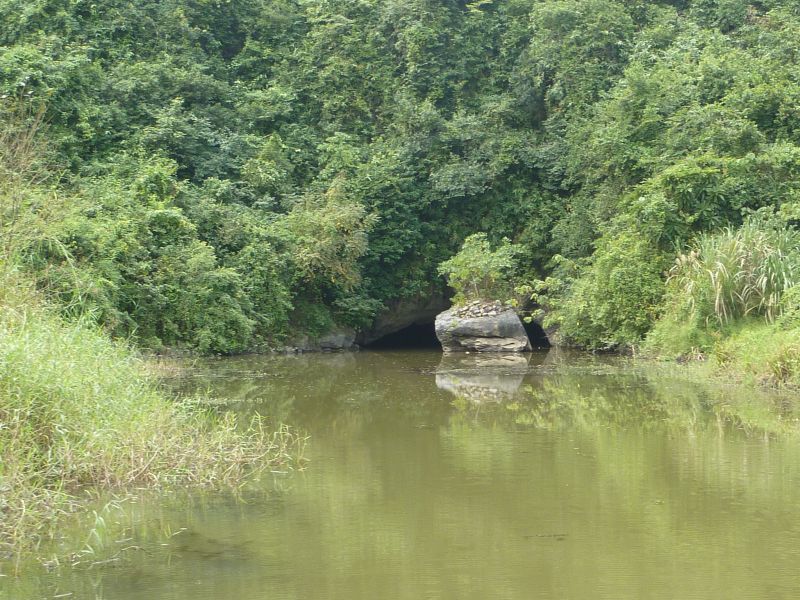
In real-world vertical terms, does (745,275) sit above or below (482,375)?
above

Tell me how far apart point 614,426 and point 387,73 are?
17367 millimetres

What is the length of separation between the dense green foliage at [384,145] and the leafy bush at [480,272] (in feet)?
2.93

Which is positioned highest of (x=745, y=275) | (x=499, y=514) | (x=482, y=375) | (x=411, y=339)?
(x=745, y=275)

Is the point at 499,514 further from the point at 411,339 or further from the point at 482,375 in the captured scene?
the point at 411,339

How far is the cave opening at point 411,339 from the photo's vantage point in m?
24.8

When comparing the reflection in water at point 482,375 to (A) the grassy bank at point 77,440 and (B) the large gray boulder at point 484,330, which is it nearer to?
(B) the large gray boulder at point 484,330

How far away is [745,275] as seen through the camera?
1517cm

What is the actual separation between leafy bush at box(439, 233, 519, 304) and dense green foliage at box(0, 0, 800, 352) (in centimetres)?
89

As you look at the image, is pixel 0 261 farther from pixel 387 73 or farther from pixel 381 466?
pixel 387 73

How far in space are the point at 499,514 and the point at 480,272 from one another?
46.8ft

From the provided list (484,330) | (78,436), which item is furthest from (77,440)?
(484,330)

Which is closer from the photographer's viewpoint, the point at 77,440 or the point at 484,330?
the point at 77,440

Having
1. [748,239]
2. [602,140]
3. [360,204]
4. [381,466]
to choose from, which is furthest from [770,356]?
[360,204]

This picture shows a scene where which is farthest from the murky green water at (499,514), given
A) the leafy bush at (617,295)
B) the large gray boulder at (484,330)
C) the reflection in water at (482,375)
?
the large gray boulder at (484,330)
